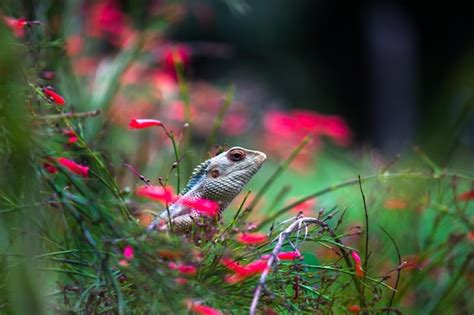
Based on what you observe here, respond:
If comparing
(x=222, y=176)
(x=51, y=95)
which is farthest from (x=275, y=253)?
(x=51, y=95)

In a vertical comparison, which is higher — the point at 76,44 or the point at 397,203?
the point at 397,203

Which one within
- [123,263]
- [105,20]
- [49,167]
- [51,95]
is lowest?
[105,20]

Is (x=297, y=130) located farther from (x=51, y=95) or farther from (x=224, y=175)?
(x=51, y=95)

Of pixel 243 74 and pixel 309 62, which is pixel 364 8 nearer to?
pixel 309 62


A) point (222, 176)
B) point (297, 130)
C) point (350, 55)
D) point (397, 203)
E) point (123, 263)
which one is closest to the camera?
point (123, 263)

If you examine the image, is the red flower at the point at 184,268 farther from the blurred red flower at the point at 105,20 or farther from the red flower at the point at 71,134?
the blurred red flower at the point at 105,20

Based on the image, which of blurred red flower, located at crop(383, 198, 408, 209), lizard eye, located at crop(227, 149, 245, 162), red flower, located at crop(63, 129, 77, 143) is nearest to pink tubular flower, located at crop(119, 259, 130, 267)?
red flower, located at crop(63, 129, 77, 143)

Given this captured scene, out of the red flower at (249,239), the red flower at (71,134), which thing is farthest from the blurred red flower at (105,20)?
the red flower at (249,239)
